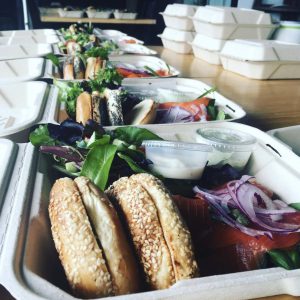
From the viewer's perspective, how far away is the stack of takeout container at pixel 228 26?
8.35 ft

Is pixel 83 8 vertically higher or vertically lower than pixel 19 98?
lower

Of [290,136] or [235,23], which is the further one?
[235,23]

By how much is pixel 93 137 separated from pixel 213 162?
1.14 ft

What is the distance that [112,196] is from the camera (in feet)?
2.38

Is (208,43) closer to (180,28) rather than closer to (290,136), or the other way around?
(180,28)

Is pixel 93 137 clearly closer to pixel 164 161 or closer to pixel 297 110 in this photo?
pixel 164 161

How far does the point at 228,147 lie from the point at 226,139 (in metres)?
0.05

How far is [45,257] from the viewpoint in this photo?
638 mm

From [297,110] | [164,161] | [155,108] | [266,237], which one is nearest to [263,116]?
[297,110]

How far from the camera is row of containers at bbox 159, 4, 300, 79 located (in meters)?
2.13

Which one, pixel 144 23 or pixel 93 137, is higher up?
pixel 93 137

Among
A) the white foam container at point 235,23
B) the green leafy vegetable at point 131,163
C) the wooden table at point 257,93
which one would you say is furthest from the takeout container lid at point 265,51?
the green leafy vegetable at point 131,163

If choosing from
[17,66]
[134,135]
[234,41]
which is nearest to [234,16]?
[234,41]

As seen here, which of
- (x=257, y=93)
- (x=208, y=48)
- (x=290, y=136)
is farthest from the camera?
(x=208, y=48)
